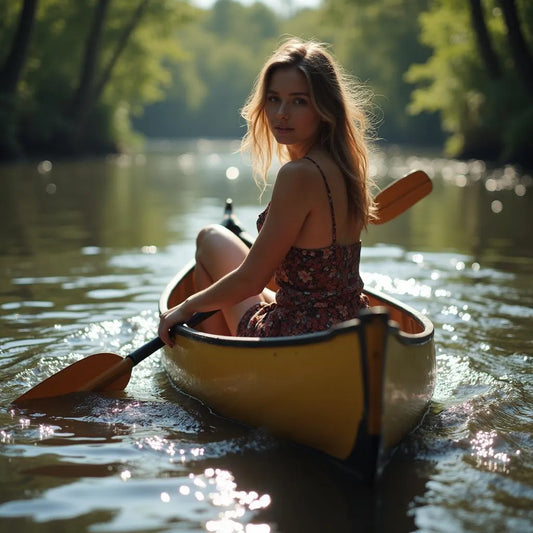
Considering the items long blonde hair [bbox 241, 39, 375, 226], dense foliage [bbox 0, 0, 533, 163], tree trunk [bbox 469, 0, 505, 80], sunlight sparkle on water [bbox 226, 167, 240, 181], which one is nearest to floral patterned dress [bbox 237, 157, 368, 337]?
long blonde hair [bbox 241, 39, 375, 226]

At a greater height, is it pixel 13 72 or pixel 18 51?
pixel 18 51

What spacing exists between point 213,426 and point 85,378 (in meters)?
0.74

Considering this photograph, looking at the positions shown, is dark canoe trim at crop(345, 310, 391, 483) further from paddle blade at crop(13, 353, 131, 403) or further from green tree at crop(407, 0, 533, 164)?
green tree at crop(407, 0, 533, 164)

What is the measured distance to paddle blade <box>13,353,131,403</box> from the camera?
13.0 feet

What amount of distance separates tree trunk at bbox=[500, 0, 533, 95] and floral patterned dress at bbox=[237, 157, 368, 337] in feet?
47.6

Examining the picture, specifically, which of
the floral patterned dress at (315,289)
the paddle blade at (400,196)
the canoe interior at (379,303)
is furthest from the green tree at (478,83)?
the floral patterned dress at (315,289)

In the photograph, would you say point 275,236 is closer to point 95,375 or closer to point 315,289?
point 315,289

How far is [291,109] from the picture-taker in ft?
11.3

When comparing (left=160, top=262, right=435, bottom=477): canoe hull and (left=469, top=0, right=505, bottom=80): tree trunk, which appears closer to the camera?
(left=160, top=262, right=435, bottom=477): canoe hull

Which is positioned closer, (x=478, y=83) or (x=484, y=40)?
(x=484, y=40)

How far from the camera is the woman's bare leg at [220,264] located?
161 inches

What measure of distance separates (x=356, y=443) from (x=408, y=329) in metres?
1.36

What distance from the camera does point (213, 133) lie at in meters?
70.6

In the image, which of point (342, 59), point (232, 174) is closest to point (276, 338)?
point (232, 174)
